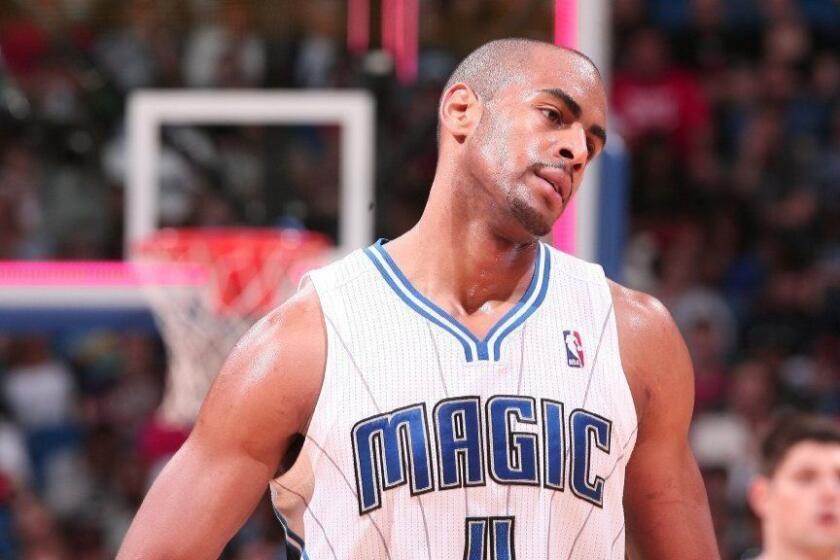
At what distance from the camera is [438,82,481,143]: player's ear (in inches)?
117

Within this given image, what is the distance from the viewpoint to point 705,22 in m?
10.1

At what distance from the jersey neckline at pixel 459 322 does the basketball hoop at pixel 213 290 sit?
9.04 ft

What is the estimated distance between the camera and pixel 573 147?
2783 millimetres

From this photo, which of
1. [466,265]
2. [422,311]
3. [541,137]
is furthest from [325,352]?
[541,137]

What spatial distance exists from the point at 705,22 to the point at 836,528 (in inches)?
234

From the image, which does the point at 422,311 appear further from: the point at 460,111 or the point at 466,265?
the point at 460,111

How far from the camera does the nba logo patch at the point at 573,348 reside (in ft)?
9.32

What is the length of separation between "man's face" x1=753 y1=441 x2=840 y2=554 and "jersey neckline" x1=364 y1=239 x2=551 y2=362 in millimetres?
2148

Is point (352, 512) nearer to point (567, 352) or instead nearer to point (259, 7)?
point (567, 352)

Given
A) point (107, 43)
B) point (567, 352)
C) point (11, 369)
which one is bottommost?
point (11, 369)

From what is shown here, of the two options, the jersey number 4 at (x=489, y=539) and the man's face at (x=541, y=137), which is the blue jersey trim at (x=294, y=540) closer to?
the jersey number 4 at (x=489, y=539)

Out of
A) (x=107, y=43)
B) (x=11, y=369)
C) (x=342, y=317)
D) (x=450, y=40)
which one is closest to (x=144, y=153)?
(x=107, y=43)

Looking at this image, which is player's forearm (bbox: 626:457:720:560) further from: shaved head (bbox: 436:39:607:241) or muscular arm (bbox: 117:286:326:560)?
muscular arm (bbox: 117:286:326:560)

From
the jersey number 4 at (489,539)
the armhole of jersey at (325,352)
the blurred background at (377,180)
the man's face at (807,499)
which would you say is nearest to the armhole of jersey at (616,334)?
the jersey number 4 at (489,539)
